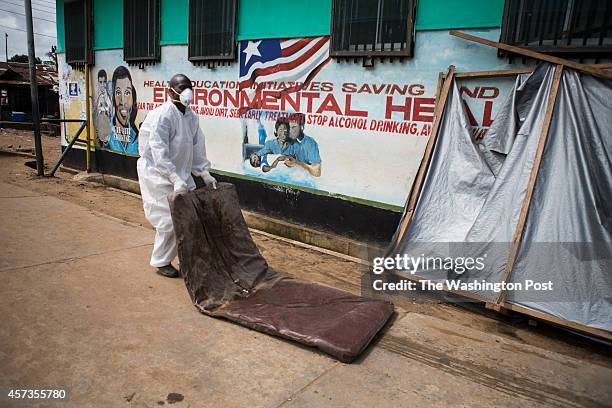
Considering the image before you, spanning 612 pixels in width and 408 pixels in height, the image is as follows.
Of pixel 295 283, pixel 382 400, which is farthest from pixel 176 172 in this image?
pixel 382 400

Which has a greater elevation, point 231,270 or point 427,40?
point 427,40

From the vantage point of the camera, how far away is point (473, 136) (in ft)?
13.3

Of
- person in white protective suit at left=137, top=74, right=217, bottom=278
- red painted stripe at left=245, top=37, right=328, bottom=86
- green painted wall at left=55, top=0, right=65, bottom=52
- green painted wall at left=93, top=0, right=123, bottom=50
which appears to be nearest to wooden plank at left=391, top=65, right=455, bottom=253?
red painted stripe at left=245, top=37, right=328, bottom=86

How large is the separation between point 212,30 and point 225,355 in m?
4.90

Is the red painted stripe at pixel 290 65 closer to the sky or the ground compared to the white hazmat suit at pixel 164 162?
closer to the sky

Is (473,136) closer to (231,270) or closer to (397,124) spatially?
(397,124)

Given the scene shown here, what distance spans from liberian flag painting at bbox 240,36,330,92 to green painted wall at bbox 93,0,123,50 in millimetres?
3309

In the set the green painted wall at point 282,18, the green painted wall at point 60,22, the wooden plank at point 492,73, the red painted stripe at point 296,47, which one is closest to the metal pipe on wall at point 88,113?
the green painted wall at point 60,22

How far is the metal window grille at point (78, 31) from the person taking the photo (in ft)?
27.9

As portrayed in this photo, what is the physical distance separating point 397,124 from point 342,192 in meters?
1.04

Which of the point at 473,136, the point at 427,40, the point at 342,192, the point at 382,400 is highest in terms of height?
the point at 427,40

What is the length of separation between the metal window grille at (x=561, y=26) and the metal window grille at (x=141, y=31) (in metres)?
5.37

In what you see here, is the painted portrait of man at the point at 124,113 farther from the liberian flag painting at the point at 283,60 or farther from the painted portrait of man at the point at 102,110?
the liberian flag painting at the point at 283,60

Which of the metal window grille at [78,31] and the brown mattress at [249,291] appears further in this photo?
the metal window grille at [78,31]
